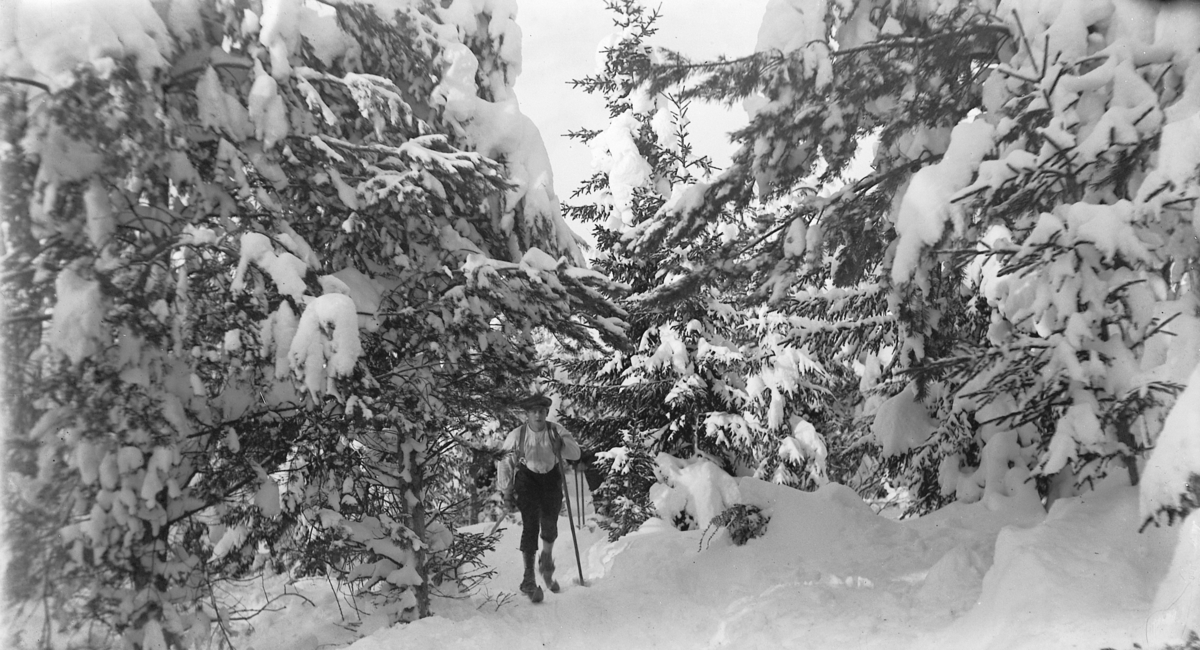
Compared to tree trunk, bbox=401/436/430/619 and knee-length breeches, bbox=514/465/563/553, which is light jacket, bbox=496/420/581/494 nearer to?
knee-length breeches, bbox=514/465/563/553

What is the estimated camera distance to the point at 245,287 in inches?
185

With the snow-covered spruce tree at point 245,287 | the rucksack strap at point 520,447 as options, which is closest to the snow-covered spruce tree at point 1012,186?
the snow-covered spruce tree at point 245,287

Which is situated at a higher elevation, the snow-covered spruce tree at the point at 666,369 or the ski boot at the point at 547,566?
the snow-covered spruce tree at the point at 666,369

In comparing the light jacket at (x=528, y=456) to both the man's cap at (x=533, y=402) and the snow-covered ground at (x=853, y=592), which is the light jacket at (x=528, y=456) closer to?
the man's cap at (x=533, y=402)

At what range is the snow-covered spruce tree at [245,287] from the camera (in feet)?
12.7

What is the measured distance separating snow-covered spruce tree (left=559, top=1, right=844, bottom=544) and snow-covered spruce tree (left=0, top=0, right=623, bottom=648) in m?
4.90

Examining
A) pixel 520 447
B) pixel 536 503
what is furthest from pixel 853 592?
pixel 520 447

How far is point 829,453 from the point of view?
14.6 metres

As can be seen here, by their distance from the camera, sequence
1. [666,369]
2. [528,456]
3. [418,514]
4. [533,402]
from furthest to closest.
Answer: [666,369] → [528,456] → [533,402] → [418,514]

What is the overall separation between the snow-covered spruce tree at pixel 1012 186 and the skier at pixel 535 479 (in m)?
2.31

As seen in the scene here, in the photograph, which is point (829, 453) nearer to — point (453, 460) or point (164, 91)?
point (453, 460)

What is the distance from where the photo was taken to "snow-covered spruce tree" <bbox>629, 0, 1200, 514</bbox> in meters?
4.29

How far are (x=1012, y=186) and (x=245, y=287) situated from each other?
16.3ft

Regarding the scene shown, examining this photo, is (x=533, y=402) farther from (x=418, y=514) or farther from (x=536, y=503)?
(x=418, y=514)
